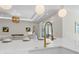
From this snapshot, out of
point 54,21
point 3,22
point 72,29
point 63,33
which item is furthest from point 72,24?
point 3,22

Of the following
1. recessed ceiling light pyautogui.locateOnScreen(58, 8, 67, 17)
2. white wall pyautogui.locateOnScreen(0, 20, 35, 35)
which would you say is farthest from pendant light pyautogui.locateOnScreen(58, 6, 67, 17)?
white wall pyautogui.locateOnScreen(0, 20, 35, 35)

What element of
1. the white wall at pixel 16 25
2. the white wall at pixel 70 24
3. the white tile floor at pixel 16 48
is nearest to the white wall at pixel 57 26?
the white wall at pixel 70 24

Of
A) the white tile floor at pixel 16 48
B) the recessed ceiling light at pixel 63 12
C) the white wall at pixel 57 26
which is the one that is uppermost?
the recessed ceiling light at pixel 63 12

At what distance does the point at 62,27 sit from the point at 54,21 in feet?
1.55

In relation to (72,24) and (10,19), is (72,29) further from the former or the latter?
(10,19)

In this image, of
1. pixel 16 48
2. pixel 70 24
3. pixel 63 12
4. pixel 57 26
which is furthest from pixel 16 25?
pixel 16 48

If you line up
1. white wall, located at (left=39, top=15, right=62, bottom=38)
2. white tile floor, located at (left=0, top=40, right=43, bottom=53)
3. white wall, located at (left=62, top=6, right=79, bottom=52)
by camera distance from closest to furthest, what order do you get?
1. white tile floor, located at (left=0, top=40, right=43, bottom=53)
2. white wall, located at (left=62, top=6, right=79, bottom=52)
3. white wall, located at (left=39, top=15, right=62, bottom=38)

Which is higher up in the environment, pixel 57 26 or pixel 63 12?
pixel 63 12

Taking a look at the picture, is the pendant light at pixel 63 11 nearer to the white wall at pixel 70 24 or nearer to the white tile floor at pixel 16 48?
the white wall at pixel 70 24

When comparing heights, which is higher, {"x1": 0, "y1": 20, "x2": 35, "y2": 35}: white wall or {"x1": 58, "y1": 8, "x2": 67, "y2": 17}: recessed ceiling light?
{"x1": 58, "y1": 8, "x2": 67, "y2": 17}: recessed ceiling light

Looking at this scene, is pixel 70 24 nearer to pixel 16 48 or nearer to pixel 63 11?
pixel 63 11

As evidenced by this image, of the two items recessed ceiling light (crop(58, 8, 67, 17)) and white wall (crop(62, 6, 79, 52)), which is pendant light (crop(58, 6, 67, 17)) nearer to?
recessed ceiling light (crop(58, 8, 67, 17))

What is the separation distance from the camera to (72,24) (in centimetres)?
347

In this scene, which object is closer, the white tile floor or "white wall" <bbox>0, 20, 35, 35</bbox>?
the white tile floor
